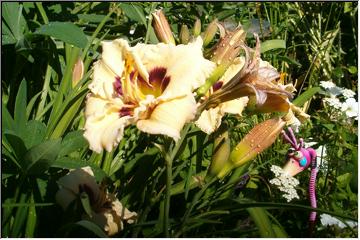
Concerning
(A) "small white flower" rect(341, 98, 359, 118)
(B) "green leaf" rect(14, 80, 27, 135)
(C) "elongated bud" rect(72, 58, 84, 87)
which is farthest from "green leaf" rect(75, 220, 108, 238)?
(A) "small white flower" rect(341, 98, 359, 118)

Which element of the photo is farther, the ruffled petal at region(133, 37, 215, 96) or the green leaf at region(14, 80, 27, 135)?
the green leaf at region(14, 80, 27, 135)

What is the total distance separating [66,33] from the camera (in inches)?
46.4

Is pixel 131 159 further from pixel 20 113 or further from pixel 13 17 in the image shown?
pixel 13 17

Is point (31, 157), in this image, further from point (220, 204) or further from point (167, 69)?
point (220, 204)

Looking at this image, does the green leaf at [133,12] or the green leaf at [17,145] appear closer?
the green leaf at [17,145]

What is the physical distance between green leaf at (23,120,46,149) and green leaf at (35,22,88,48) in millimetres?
245

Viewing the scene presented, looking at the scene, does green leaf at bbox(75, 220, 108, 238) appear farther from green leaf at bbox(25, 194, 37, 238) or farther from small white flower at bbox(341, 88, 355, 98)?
small white flower at bbox(341, 88, 355, 98)

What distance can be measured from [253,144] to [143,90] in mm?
236

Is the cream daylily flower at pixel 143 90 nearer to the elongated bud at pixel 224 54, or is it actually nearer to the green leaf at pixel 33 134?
the elongated bud at pixel 224 54

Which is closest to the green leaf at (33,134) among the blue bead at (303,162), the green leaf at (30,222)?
the green leaf at (30,222)

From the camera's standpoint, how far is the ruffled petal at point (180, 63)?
2.59ft

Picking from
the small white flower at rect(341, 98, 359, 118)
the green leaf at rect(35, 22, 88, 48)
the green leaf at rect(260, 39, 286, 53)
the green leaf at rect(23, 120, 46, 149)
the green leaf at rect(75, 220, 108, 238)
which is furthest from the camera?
the small white flower at rect(341, 98, 359, 118)

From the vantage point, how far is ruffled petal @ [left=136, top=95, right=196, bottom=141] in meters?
0.75

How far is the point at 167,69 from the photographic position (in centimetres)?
83
